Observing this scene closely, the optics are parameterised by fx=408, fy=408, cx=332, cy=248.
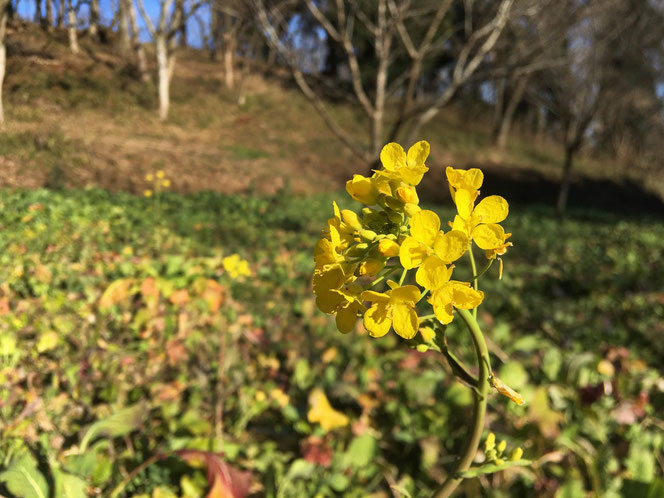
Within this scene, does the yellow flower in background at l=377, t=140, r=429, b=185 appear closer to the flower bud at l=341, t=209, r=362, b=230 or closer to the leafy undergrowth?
the flower bud at l=341, t=209, r=362, b=230

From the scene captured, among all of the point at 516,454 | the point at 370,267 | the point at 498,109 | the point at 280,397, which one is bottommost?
the point at 280,397

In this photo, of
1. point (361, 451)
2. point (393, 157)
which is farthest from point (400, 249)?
point (361, 451)

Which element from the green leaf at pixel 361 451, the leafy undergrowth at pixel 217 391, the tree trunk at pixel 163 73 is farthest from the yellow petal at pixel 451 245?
the tree trunk at pixel 163 73

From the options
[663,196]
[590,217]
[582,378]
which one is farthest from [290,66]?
[663,196]

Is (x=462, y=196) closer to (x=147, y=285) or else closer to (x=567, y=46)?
(x=147, y=285)

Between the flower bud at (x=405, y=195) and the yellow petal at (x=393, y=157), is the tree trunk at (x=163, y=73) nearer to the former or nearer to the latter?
the yellow petal at (x=393, y=157)

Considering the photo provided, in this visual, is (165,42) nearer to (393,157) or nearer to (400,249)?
(393,157)

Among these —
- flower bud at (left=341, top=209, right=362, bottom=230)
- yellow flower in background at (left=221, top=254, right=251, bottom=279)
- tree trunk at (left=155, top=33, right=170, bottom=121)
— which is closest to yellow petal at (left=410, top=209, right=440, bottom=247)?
flower bud at (left=341, top=209, right=362, bottom=230)
